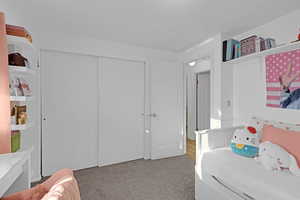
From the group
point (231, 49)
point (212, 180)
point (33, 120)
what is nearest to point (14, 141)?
point (33, 120)

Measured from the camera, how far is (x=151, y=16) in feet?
6.70

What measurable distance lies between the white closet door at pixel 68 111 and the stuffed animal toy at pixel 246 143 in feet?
7.08

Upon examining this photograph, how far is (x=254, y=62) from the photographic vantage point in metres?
2.38

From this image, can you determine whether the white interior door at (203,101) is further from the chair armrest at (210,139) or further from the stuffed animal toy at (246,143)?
the stuffed animal toy at (246,143)

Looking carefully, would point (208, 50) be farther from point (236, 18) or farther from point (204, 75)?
point (204, 75)

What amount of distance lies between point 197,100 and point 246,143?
9.11ft

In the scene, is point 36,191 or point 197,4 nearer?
point 36,191

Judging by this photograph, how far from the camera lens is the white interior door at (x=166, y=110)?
10.6 feet

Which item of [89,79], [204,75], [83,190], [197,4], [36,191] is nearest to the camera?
[36,191]

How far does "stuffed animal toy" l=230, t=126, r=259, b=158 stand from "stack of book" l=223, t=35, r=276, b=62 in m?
1.09

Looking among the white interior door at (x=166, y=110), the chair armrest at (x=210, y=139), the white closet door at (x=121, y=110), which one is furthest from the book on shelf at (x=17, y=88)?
the white interior door at (x=166, y=110)

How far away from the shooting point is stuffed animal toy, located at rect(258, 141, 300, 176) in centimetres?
137

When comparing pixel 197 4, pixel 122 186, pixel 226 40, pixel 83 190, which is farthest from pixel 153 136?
pixel 197 4

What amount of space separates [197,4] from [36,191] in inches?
82.8
